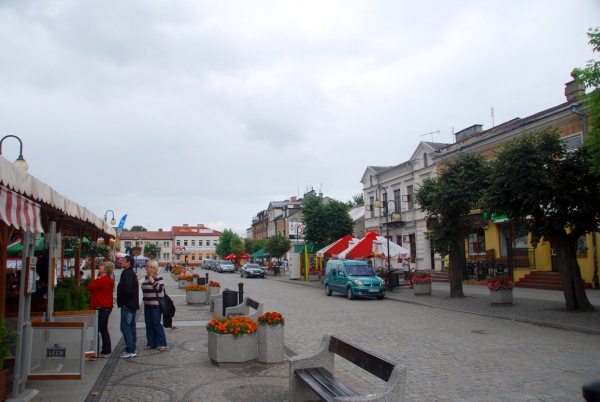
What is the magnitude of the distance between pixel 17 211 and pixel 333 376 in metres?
4.08

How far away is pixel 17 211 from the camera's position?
5.21m

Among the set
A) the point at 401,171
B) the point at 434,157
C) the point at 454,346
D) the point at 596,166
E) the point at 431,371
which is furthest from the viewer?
the point at 401,171

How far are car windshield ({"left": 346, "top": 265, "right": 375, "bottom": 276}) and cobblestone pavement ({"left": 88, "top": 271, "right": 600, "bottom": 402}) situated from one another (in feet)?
29.0

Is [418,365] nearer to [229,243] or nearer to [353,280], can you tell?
[353,280]

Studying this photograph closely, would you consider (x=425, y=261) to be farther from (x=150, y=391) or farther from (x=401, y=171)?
(x=150, y=391)

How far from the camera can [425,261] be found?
3688 cm

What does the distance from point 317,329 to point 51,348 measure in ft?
24.1

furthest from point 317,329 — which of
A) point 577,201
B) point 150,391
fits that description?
point 577,201

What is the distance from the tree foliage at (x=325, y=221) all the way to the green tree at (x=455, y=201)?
17.2 m

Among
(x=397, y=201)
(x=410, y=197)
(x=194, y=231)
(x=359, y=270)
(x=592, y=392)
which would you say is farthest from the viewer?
(x=194, y=231)

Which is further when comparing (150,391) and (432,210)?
(432,210)

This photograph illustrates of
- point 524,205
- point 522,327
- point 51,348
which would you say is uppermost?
point 524,205

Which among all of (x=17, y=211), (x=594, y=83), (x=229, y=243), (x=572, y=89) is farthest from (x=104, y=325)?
(x=229, y=243)

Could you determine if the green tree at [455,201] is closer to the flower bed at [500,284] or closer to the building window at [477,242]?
the flower bed at [500,284]
